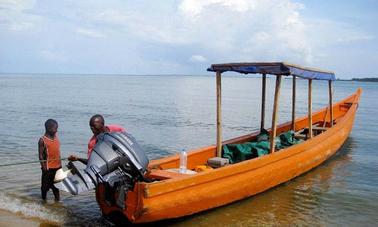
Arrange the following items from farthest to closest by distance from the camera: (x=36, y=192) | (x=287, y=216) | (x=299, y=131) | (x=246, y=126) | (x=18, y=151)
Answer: (x=246, y=126) → (x=299, y=131) → (x=18, y=151) → (x=36, y=192) → (x=287, y=216)

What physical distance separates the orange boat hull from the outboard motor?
22 cm

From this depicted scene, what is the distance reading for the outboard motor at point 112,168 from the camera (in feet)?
19.5

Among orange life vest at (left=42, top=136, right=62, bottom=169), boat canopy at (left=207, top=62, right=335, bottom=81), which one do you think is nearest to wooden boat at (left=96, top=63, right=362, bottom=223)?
boat canopy at (left=207, top=62, right=335, bottom=81)

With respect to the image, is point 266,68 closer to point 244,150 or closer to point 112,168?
point 244,150

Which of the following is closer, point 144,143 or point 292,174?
point 292,174

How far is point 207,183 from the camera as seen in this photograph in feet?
23.8

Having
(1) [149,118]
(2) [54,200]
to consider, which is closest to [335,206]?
(2) [54,200]

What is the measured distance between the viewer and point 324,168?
12203 mm

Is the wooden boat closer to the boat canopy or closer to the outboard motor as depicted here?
the boat canopy

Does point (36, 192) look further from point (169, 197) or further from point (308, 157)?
point (308, 157)

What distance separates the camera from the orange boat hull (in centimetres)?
640

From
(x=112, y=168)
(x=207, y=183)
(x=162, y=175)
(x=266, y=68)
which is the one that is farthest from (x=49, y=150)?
(x=266, y=68)

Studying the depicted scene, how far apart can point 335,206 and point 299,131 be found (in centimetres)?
543

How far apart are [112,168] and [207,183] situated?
182 cm
